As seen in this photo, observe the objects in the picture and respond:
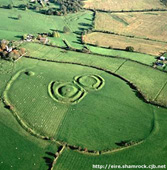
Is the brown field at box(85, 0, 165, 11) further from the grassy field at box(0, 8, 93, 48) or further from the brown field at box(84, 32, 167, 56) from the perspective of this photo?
the brown field at box(84, 32, 167, 56)

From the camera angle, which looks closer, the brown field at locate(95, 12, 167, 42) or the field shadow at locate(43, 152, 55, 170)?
the field shadow at locate(43, 152, 55, 170)

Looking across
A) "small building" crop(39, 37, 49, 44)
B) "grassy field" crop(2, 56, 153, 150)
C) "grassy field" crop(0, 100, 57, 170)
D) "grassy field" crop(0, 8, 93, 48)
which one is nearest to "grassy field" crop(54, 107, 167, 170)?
"grassy field" crop(2, 56, 153, 150)

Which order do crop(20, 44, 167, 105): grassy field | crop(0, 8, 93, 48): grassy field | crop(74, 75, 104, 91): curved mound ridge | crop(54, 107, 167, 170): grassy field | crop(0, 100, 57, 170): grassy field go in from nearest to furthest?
crop(0, 100, 57, 170): grassy field
crop(54, 107, 167, 170): grassy field
crop(74, 75, 104, 91): curved mound ridge
crop(20, 44, 167, 105): grassy field
crop(0, 8, 93, 48): grassy field

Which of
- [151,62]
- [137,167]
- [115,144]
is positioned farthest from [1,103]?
[151,62]

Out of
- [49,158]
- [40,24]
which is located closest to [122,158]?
[49,158]

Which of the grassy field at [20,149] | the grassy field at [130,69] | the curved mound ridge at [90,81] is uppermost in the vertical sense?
the grassy field at [130,69]

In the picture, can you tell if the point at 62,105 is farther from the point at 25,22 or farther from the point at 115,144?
the point at 25,22

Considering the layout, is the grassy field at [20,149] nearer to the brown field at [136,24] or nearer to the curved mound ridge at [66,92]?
the curved mound ridge at [66,92]

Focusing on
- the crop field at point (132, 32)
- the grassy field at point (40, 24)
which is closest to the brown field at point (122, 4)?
the crop field at point (132, 32)
